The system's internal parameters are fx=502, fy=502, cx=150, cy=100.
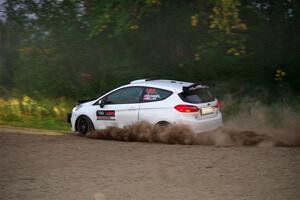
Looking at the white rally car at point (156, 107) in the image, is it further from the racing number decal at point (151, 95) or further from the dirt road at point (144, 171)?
the dirt road at point (144, 171)

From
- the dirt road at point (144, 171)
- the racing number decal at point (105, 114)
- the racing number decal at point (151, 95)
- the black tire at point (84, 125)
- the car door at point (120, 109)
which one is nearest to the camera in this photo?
the dirt road at point (144, 171)

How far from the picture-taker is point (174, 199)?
6.91 m

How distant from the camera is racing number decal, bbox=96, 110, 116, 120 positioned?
12.4 meters

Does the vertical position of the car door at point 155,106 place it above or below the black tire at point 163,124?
above

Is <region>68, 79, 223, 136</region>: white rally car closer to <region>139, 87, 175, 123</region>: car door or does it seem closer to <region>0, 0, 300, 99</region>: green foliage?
<region>139, 87, 175, 123</region>: car door

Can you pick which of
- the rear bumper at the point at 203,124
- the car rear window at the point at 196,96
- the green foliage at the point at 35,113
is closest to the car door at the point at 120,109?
the car rear window at the point at 196,96

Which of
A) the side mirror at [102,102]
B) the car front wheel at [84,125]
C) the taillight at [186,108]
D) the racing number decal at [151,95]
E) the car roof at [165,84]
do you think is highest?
the car roof at [165,84]

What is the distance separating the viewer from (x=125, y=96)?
487 inches

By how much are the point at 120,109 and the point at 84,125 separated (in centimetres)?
138

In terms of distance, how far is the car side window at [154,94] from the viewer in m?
11.6

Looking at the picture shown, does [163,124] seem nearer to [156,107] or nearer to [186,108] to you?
[156,107]

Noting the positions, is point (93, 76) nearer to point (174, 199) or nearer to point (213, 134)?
point (213, 134)

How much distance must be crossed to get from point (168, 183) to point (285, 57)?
12.1m

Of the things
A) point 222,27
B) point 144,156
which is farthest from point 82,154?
point 222,27
